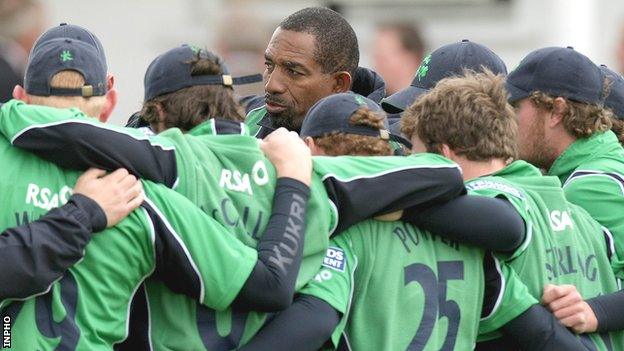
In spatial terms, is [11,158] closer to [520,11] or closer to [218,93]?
[218,93]

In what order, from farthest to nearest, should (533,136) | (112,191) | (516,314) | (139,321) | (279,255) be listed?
(533,136), (516,314), (139,321), (279,255), (112,191)

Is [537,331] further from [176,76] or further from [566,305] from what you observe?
[176,76]

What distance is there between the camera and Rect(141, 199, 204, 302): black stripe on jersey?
4340 millimetres

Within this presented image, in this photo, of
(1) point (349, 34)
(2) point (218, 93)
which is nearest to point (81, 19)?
(1) point (349, 34)

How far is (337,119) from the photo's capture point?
4.88 meters

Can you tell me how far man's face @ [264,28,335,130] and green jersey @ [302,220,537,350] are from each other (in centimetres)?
145

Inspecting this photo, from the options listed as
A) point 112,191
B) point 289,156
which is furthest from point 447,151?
point 112,191

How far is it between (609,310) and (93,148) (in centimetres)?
198

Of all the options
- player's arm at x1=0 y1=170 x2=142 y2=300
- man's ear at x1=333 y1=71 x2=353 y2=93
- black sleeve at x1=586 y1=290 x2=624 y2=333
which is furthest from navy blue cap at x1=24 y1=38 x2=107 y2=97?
black sleeve at x1=586 y1=290 x2=624 y2=333

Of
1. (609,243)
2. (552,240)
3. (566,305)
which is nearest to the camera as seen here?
(566,305)

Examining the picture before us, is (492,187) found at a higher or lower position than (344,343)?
higher

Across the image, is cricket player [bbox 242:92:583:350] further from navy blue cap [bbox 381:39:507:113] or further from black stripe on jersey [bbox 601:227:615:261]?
navy blue cap [bbox 381:39:507:113]

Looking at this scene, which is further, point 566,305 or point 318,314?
point 566,305

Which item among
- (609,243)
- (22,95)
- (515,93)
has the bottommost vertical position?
(609,243)
